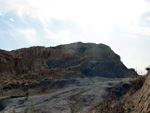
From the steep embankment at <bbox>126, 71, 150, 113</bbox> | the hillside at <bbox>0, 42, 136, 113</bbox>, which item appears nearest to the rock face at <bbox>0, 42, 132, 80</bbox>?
the hillside at <bbox>0, 42, 136, 113</bbox>

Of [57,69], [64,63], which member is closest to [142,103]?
[57,69]

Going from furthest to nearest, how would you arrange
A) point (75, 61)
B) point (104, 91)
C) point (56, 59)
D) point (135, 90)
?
point (56, 59)
point (75, 61)
point (104, 91)
point (135, 90)

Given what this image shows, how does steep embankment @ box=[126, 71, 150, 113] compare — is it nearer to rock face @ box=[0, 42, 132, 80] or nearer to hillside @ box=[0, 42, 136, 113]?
hillside @ box=[0, 42, 136, 113]

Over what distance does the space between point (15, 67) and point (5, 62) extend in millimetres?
2184

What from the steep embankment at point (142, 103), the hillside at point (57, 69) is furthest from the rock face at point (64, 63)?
the steep embankment at point (142, 103)

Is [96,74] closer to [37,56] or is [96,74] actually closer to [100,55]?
[100,55]

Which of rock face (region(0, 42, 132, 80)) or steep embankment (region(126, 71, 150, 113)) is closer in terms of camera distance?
steep embankment (region(126, 71, 150, 113))

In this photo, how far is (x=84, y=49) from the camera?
43875 mm

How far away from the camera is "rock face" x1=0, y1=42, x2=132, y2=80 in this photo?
27172 mm

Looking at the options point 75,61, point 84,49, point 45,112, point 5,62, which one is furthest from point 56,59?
point 45,112

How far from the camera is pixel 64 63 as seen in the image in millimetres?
37375

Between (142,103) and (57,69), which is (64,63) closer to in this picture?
(57,69)

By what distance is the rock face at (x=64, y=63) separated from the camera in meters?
27.2

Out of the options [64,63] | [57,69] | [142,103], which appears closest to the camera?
[142,103]
